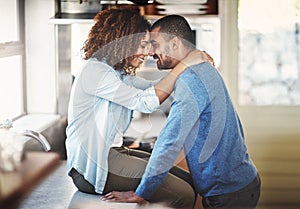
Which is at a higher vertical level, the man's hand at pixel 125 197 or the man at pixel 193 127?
the man at pixel 193 127

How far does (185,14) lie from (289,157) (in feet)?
1.28

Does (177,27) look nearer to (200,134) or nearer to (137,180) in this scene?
(200,134)

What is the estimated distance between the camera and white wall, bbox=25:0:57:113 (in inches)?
52.4

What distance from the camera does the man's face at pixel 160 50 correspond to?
133cm

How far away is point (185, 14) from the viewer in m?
1.34

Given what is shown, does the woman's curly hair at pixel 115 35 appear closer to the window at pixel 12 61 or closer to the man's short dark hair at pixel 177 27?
the man's short dark hair at pixel 177 27

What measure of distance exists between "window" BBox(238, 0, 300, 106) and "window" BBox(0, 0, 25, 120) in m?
0.46

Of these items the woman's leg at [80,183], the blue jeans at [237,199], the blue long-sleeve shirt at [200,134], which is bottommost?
the blue jeans at [237,199]

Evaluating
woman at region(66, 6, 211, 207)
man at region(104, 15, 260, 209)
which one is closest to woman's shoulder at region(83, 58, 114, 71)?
woman at region(66, 6, 211, 207)

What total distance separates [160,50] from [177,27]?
0.19 ft

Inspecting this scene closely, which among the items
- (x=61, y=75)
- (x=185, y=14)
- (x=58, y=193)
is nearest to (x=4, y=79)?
(x=61, y=75)

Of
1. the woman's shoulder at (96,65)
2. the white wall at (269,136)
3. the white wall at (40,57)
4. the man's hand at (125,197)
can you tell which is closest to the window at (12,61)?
the white wall at (40,57)

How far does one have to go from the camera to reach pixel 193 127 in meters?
1.33

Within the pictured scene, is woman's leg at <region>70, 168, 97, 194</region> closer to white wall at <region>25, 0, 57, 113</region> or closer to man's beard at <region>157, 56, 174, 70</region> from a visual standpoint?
white wall at <region>25, 0, 57, 113</region>
